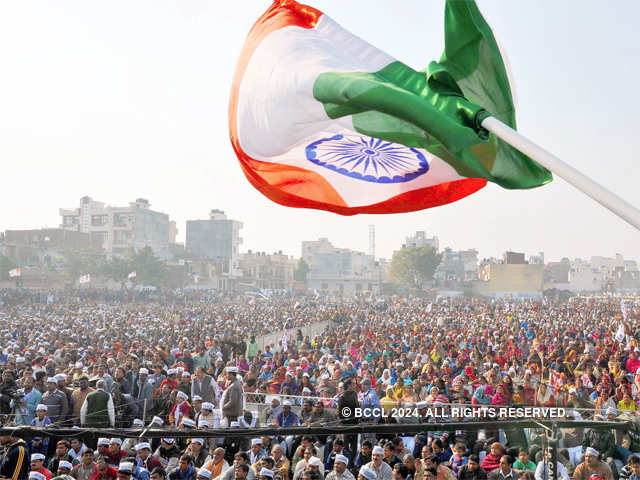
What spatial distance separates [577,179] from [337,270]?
4705 inches

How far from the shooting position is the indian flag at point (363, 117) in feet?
13.1

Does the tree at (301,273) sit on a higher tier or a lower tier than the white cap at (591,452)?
higher

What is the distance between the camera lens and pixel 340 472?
245 inches

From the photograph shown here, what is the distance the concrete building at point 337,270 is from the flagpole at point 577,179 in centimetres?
9274

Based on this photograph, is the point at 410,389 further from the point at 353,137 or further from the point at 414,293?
the point at 414,293

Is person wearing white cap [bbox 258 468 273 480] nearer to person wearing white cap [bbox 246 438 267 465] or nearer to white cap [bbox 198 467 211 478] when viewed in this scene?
white cap [bbox 198 467 211 478]

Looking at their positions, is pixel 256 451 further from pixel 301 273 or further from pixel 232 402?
pixel 301 273

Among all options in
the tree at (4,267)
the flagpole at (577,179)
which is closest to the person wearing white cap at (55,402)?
the flagpole at (577,179)

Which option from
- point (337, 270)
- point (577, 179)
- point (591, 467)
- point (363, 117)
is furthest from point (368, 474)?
point (337, 270)

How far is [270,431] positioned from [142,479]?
145 cm

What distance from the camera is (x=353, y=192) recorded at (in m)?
6.49

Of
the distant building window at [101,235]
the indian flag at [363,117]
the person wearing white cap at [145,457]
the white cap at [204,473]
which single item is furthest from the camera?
the distant building window at [101,235]

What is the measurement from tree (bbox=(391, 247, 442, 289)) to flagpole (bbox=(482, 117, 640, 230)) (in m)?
79.4

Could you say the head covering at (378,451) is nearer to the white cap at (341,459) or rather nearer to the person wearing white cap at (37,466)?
the white cap at (341,459)
